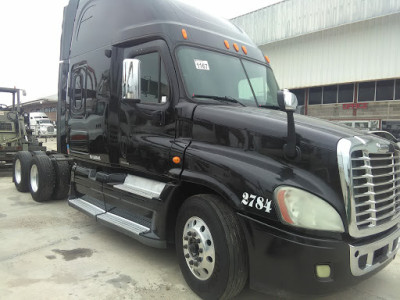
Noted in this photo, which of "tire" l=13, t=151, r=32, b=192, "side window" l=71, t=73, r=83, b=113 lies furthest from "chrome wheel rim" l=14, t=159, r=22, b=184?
"side window" l=71, t=73, r=83, b=113

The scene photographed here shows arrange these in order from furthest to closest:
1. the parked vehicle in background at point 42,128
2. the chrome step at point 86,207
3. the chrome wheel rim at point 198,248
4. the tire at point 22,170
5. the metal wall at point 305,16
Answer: the parked vehicle in background at point 42,128, the metal wall at point 305,16, the tire at point 22,170, the chrome step at point 86,207, the chrome wheel rim at point 198,248

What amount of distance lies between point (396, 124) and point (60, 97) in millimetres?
16734

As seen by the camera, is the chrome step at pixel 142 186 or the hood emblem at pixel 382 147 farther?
the chrome step at pixel 142 186

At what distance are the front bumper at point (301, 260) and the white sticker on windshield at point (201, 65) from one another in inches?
69.7

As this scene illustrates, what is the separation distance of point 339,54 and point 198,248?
17.7 meters

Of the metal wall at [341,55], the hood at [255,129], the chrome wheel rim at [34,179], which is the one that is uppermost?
the metal wall at [341,55]

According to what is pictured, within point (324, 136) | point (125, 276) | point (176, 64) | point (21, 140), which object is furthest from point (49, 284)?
point (21, 140)

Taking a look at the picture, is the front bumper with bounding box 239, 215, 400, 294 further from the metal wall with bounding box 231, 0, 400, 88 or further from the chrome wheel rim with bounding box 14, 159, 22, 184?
the metal wall with bounding box 231, 0, 400, 88

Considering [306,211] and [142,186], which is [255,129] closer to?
[306,211]

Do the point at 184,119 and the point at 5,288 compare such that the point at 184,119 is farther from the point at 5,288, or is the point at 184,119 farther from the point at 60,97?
the point at 60,97

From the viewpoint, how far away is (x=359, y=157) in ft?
8.26

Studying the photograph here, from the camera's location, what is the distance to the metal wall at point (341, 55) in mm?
16203

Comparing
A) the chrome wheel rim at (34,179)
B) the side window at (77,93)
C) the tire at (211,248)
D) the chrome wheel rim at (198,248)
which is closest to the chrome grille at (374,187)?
the tire at (211,248)

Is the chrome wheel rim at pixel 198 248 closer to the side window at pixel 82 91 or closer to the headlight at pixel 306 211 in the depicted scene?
the headlight at pixel 306 211
